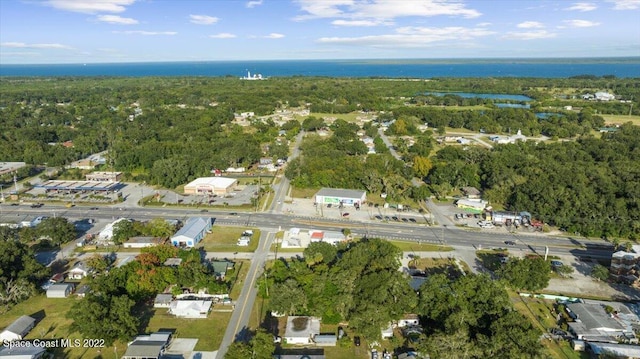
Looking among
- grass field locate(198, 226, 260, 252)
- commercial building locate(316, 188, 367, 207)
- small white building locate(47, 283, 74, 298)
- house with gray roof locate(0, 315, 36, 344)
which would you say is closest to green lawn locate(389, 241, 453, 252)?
commercial building locate(316, 188, 367, 207)

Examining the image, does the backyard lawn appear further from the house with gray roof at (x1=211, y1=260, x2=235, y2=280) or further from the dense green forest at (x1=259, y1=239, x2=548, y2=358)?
the house with gray roof at (x1=211, y1=260, x2=235, y2=280)

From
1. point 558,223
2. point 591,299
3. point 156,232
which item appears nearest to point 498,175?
point 558,223

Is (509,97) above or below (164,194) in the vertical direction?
above

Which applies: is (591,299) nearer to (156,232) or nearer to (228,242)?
(228,242)

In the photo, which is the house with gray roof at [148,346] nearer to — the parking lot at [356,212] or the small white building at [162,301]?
the small white building at [162,301]

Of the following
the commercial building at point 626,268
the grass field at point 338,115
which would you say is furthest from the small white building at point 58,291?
the grass field at point 338,115

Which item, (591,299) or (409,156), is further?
(409,156)
